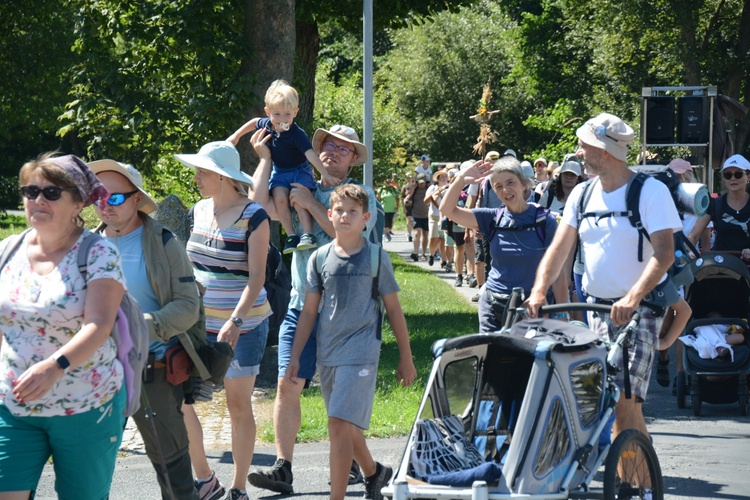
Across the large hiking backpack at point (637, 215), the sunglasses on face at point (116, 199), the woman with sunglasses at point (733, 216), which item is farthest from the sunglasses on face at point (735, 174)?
the sunglasses on face at point (116, 199)

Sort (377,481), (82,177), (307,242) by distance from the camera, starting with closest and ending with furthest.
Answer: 1. (82,177)
2. (377,481)
3. (307,242)

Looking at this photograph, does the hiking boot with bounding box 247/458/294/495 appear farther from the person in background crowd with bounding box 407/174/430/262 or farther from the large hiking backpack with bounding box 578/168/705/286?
the person in background crowd with bounding box 407/174/430/262

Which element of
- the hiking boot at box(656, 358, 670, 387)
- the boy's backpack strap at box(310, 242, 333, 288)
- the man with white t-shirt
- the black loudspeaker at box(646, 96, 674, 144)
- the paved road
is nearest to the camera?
the man with white t-shirt

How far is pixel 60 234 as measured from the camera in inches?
176

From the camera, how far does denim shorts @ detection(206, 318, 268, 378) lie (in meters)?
6.53

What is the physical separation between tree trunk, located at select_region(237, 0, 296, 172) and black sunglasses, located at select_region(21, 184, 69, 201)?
315 inches

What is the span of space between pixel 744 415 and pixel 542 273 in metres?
3.78

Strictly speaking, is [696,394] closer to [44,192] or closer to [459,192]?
[459,192]

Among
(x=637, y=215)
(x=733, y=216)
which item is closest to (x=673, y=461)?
(x=637, y=215)

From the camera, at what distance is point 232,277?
21.1 ft

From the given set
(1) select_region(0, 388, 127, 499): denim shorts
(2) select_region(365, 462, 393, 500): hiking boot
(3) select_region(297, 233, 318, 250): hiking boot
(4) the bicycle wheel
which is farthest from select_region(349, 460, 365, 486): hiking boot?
(1) select_region(0, 388, 127, 499): denim shorts

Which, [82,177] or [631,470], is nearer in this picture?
[82,177]

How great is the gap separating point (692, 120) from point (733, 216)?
29.9ft

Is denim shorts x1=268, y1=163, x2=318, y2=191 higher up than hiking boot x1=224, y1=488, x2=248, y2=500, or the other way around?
denim shorts x1=268, y1=163, x2=318, y2=191
